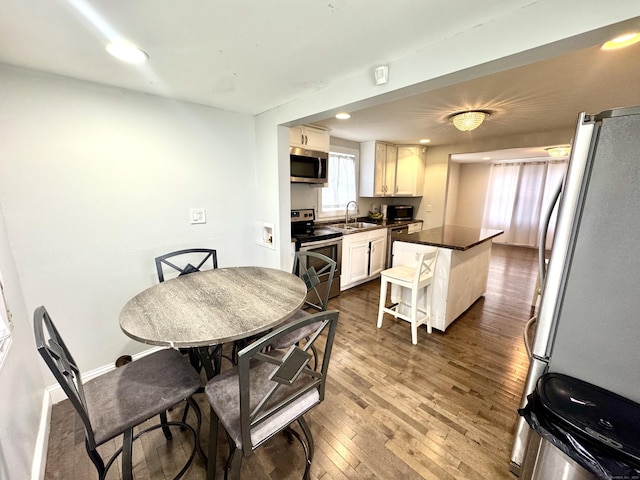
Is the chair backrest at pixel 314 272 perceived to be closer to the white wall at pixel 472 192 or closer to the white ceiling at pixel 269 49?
the white ceiling at pixel 269 49

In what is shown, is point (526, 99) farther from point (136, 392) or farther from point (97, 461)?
point (97, 461)

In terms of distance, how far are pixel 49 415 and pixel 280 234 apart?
2.00 metres

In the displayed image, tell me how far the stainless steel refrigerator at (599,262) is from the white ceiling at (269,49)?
1.43 feet

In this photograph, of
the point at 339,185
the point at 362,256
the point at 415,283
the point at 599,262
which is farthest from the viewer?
the point at 339,185

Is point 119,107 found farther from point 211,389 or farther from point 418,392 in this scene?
point 418,392

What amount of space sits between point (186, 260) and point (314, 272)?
4.08 feet

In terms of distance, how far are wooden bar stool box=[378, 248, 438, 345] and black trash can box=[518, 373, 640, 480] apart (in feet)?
4.25

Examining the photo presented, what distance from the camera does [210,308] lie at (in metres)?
1.39

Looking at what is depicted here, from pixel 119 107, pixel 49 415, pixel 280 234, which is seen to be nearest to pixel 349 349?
pixel 280 234

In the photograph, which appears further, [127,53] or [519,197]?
[519,197]

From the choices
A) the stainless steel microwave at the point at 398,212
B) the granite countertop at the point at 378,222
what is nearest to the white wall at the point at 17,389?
the granite countertop at the point at 378,222

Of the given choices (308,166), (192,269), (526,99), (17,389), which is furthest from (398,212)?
(17,389)

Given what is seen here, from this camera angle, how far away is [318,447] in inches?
56.9

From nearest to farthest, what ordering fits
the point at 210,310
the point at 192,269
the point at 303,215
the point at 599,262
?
the point at 599,262, the point at 210,310, the point at 192,269, the point at 303,215
